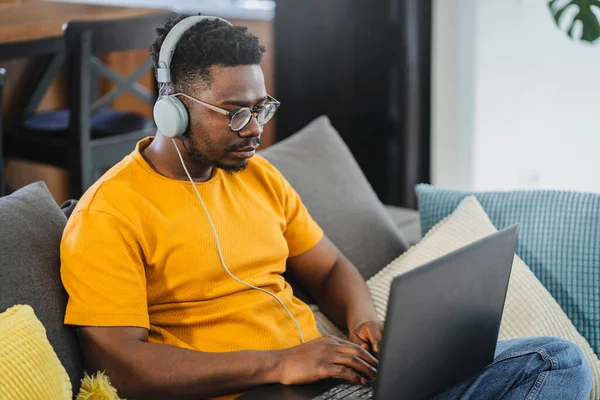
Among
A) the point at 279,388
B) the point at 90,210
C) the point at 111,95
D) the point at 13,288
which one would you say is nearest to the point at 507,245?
the point at 279,388

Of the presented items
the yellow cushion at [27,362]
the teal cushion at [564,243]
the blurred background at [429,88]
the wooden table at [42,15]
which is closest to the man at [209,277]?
the yellow cushion at [27,362]

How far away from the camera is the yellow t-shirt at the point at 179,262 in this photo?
1328mm

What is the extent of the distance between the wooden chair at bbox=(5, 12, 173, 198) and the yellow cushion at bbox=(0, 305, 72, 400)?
1.38 metres

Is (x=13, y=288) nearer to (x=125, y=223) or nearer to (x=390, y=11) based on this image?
(x=125, y=223)

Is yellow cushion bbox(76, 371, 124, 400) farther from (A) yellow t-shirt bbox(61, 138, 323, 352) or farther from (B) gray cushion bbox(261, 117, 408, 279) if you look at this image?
(B) gray cushion bbox(261, 117, 408, 279)

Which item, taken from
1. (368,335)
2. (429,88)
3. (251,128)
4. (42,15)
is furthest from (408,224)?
(42,15)

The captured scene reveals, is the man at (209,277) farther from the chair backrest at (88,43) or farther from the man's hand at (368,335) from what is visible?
the chair backrest at (88,43)

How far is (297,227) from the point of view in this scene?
1707 mm

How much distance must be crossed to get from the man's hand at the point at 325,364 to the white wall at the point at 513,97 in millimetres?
2312

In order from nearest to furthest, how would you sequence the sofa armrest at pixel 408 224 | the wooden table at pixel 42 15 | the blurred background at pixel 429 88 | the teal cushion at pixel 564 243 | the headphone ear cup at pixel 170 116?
the headphone ear cup at pixel 170 116
the teal cushion at pixel 564 243
the sofa armrest at pixel 408 224
the wooden table at pixel 42 15
the blurred background at pixel 429 88

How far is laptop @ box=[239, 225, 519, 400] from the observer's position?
1113 mm

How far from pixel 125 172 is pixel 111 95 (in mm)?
1377

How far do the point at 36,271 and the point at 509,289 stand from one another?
37.6 inches

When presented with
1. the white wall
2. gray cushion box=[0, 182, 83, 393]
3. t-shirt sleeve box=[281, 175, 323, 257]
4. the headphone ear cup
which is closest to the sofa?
gray cushion box=[0, 182, 83, 393]
